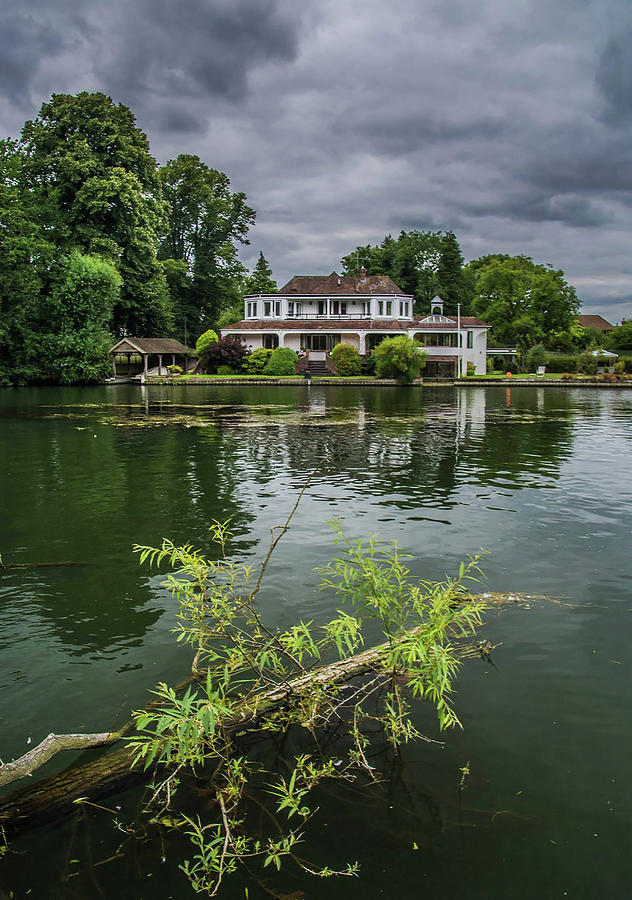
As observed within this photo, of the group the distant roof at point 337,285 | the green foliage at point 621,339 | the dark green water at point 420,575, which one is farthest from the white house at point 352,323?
the dark green water at point 420,575

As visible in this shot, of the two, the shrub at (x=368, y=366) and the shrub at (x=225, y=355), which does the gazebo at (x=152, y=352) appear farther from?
the shrub at (x=368, y=366)

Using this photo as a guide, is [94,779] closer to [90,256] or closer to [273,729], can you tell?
[273,729]

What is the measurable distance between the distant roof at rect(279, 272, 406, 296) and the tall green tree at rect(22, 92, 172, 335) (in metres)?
17.9

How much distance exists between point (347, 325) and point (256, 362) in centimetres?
1099

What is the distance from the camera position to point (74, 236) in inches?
2090

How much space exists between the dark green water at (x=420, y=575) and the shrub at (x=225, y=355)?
4075cm

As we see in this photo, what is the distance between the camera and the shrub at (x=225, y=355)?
61000 mm

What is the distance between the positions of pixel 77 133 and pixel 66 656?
57.3 meters

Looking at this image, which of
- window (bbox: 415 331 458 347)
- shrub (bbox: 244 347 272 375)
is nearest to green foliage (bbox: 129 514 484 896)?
shrub (bbox: 244 347 272 375)

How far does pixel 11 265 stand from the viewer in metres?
48.5

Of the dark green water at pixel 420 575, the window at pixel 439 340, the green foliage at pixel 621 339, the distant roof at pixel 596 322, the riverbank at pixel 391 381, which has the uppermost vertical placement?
the distant roof at pixel 596 322

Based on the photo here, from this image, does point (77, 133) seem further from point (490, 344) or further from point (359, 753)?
point (359, 753)

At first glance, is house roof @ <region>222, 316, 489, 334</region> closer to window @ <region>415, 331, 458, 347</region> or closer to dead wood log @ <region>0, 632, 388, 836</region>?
window @ <region>415, 331, 458, 347</region>

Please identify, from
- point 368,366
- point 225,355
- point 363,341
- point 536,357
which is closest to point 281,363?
point 225,355
